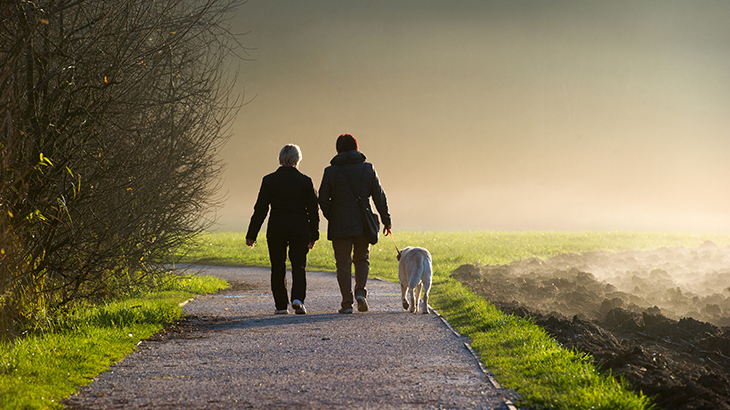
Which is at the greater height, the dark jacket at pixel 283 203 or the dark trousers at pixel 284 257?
the dark jacket at pixel 283 203

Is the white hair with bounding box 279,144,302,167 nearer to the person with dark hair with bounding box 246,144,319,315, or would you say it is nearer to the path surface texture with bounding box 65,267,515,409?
the person with dark hair with bounding box 246,144,319,315

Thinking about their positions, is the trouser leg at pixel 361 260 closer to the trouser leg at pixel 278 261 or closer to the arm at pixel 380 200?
the arm at pixel 380 200

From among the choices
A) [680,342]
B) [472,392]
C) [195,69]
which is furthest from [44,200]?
[680,342]

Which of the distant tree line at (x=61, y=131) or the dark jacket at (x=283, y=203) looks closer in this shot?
the distant tree line at (x=61, y=131)

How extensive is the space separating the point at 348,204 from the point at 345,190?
222 mm

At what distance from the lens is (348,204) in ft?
32.3

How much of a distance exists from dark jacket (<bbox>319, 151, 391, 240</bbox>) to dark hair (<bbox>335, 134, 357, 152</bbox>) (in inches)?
5.2

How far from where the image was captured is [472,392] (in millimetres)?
5453

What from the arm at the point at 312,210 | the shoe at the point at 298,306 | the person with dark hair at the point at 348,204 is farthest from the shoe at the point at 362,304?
the arm at the point at 312,210

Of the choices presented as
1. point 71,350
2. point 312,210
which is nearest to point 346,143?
point 312,210

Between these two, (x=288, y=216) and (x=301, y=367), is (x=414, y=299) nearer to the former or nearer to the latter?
(x=288, y=216)

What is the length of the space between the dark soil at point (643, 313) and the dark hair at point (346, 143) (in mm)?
3479

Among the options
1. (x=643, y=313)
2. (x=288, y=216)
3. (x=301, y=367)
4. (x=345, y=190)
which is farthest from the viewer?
(x=345, y=190)

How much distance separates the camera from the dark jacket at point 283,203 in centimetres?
963
